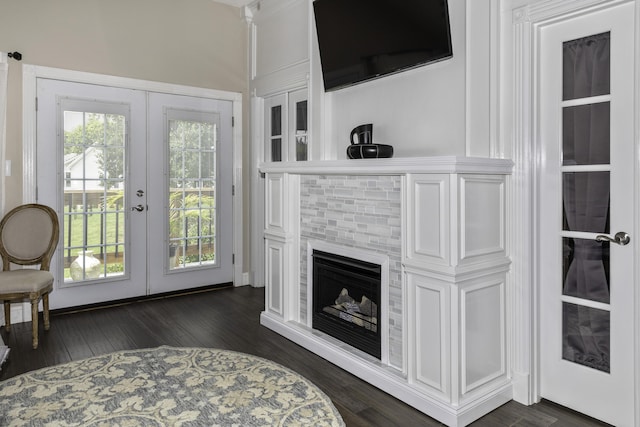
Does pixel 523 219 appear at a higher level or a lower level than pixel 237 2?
lower

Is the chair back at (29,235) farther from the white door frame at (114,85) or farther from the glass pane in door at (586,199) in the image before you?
the glass pane in door at (586,199)

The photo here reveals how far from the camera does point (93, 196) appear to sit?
13.9ft

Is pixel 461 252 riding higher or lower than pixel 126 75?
lower

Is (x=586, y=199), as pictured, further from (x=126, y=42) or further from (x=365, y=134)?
(x=126, y=42)

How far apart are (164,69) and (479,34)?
3.22m

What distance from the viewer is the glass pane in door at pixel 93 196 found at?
4.11 m

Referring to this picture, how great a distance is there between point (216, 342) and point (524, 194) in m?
2.35

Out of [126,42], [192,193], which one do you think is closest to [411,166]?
[192,193]

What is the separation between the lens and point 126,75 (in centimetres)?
434

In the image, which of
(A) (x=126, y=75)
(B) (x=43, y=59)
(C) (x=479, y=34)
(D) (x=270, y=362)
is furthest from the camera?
(A) (x=126, y=75)

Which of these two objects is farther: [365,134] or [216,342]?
[216,342]

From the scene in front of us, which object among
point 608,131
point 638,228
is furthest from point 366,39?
point 638,228

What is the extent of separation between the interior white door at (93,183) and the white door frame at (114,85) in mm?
55

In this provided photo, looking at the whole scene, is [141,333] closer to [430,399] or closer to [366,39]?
[430,399]
